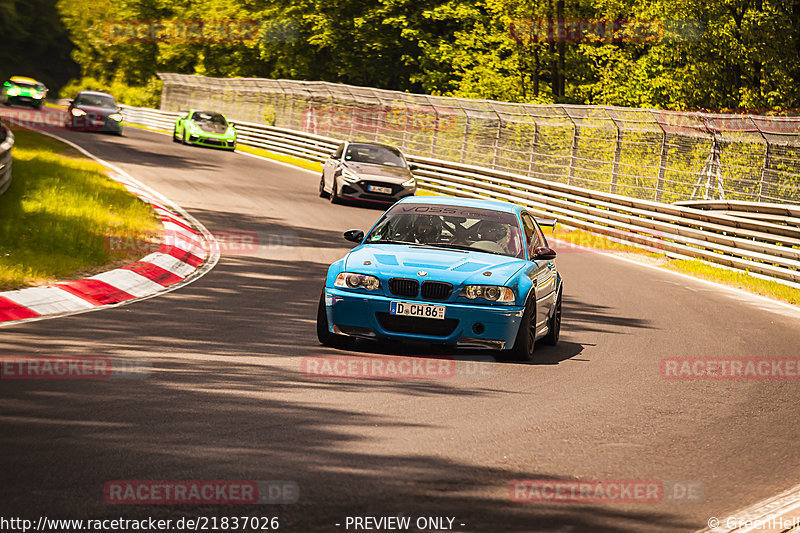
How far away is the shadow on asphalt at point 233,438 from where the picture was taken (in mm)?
4875

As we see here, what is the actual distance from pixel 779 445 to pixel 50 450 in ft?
15.6

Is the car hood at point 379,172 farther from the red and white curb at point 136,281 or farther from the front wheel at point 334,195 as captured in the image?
the red and white curb at point 136,281

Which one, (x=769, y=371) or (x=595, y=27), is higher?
(x=595, y=27)

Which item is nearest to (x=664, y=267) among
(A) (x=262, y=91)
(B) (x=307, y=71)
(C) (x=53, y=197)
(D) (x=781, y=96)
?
(C) (x=53, y=197)

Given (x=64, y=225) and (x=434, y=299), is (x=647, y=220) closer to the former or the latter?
(x=64, y=225)

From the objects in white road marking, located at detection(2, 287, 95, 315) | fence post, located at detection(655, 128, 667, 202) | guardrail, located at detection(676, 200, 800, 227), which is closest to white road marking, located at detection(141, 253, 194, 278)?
white road marking, located at detection(2, 287, 95, 315)

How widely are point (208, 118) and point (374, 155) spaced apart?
1532 centimetres

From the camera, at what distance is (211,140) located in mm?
40125

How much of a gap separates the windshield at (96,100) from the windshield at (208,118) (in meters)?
3.10

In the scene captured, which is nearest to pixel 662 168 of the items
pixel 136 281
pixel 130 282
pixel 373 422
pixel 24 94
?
pixel 136 281

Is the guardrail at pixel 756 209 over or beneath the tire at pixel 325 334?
over

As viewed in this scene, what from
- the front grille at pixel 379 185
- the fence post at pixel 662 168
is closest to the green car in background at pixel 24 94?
the front grille at pixel 379 185

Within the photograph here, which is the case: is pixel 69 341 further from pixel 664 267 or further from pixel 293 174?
pixel 293 174

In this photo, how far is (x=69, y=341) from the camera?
8711 mm
